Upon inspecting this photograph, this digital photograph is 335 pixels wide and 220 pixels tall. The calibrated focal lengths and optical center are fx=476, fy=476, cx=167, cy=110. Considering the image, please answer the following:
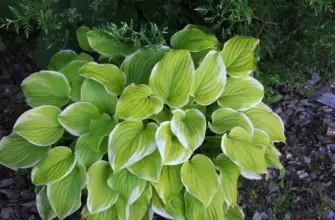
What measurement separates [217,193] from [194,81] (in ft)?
1.39

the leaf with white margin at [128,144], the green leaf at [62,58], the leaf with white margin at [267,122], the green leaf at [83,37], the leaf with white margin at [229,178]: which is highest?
the green leaf at [83,37]

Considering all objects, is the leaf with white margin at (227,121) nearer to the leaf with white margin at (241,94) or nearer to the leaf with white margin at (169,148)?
the leaf with white margin at (241,94)

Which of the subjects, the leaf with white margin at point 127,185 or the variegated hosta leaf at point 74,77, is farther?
the variegated hosta leaf at point 74,77

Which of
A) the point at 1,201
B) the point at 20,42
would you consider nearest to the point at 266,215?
the point at 1,201

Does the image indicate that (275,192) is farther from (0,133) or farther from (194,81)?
(0,133)

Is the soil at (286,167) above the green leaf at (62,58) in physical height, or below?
below

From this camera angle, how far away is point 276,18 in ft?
6.72

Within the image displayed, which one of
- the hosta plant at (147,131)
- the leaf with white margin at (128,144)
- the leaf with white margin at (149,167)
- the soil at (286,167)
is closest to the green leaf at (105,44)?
the hosta plant at (147,131)

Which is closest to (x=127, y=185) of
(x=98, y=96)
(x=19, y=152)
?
(x=98, y=96)

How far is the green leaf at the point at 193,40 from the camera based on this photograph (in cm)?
178

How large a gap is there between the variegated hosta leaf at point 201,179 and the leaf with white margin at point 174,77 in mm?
225

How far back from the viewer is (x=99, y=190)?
5.66 feet

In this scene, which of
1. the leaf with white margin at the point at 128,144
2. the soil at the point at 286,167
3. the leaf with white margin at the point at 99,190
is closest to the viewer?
the leaf with white margin at the point at 128,144

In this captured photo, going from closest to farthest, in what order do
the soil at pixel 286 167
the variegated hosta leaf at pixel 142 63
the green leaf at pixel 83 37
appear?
1. the variegated hosta leaf at pixel 142 63
2. the green leaf at pixel 83 37
3. the soil at pixel 286 167
